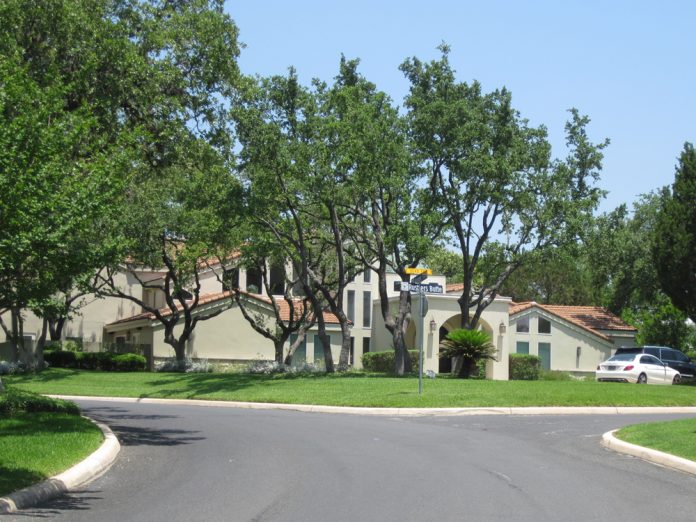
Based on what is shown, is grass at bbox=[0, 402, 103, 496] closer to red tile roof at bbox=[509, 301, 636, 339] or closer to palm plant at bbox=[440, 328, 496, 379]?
palm plant at bbox=[440, 328, 496, 379]

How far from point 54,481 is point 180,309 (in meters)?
37.3

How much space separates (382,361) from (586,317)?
1500cm

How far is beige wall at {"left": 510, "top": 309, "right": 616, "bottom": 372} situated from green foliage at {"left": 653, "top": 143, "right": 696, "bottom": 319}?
11.3 m

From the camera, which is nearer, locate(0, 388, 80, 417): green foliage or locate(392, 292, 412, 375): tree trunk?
locate(0, 388, 80, 417): green foliage

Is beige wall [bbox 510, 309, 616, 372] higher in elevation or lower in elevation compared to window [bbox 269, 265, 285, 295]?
lower

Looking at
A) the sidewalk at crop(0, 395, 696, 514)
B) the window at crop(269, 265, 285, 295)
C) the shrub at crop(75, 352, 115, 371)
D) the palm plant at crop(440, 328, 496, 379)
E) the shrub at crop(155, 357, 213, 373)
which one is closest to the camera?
the sidewalk at crop(0, 395, 696, 514)

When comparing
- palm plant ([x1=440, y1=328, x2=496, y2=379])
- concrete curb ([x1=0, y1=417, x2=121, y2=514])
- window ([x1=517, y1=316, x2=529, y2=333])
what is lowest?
concrete curb ([x1=0, y1=417, x2=121, y2=514])

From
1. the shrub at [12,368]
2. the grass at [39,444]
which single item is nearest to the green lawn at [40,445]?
the grass at [39,444]

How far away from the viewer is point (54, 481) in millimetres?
9922

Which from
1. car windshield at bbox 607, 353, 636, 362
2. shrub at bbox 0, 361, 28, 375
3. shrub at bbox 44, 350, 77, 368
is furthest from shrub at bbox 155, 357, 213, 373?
car windshield at bbox 607, 353, 636, 362

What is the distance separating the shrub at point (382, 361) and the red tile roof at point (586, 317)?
8623 mm

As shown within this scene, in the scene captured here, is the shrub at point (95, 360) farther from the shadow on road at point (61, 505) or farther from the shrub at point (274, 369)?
the shadow on road at point (61, 505)

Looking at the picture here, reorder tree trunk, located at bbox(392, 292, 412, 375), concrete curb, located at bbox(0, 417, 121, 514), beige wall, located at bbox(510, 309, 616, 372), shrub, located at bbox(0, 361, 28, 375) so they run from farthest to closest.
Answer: beige wall, located at bbox(510, 309, 616, 372) → shrub, located at bbox(0, 361, 28, 375) → tree trunk, located at bbox(392, 292, 412, 375) → concrete curb, located at bbox(0, 417, 121, 514)

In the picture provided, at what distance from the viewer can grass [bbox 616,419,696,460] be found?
13.2 metres
